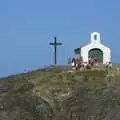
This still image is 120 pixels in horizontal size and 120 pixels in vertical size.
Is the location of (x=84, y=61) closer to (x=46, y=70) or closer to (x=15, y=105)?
(x=46, y=70)

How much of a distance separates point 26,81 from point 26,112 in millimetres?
4518

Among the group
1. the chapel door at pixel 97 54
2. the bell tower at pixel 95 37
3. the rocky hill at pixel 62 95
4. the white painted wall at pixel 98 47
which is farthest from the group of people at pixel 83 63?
the bell tower at pixel 95 37

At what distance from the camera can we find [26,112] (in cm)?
6275

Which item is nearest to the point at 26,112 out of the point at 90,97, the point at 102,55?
the point at 90,97

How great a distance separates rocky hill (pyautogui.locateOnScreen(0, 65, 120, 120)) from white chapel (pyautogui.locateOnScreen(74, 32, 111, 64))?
3.86 m

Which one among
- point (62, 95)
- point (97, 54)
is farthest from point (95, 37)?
point (62, 95)

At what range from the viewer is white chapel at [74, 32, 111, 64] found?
7069cm

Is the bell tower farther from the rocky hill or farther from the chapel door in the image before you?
the rocky hill

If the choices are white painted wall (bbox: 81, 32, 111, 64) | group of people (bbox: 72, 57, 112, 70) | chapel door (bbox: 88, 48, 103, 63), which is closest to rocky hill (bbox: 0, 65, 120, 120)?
group of people (bbox: 72, 57, 112, 70)

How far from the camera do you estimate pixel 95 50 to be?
71.4m

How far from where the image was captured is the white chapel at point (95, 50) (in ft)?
232

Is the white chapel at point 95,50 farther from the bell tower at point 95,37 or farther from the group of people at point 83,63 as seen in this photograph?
the group of people at point 83,63

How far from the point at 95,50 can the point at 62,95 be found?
345 inches

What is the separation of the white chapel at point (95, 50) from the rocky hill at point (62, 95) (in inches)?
152
